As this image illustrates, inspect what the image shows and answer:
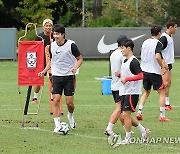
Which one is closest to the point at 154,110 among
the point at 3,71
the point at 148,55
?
the point at 148,55

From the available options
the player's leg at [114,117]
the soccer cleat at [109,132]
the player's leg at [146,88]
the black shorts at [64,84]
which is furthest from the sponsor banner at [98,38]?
the soccer cleat at [109,132]

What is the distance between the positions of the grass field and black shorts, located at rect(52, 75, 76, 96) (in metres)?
0.76

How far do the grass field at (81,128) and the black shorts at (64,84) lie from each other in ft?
2.48

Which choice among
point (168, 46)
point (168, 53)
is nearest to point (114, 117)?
point (168, 46)

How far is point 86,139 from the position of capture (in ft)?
44.3

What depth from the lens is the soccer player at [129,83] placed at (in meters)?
12.9

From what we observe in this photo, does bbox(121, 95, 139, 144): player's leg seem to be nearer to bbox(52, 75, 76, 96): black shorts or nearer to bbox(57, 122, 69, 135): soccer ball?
bbox(57, 122, 69, 135): soccer ball

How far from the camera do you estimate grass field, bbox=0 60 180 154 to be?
12.4 metres

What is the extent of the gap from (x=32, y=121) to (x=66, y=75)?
6.41ft

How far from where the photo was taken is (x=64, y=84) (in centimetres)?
1469

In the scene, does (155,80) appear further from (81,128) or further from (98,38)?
(98,38)

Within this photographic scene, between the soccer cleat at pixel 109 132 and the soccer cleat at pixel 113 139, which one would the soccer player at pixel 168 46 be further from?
the soccer cleat at pixel 113 139

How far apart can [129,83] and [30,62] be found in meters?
2.86

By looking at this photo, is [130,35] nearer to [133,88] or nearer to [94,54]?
[94,54]
